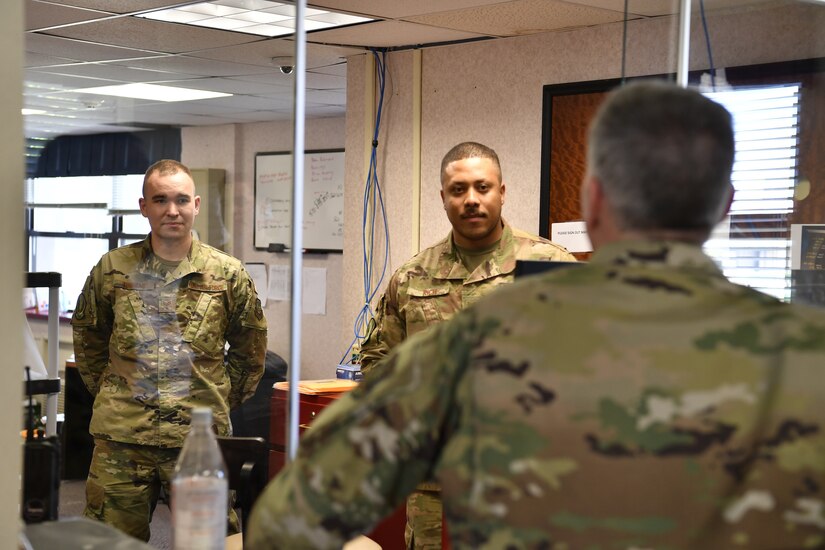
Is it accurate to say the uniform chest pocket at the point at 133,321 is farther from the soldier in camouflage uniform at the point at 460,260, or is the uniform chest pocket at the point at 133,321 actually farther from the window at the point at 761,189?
the window at the point at 761,189

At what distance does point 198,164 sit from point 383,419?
6.49 feet

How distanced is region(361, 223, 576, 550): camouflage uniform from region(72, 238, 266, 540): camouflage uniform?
43cm

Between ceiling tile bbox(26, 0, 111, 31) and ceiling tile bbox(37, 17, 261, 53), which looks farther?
ceiling tile bbox(37, 17, 261, 53)

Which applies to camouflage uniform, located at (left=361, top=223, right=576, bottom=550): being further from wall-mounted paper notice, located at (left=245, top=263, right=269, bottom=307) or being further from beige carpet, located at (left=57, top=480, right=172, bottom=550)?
beige carpet, located at (left=57, top=480, right=172, bottom=550)

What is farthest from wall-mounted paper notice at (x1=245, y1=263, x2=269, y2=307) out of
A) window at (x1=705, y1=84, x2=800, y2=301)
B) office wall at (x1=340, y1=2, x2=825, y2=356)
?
office wall at (x1=340, y1=2, x2=825, y2=356)

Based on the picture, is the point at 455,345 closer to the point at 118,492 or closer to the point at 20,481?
the point at 20,481

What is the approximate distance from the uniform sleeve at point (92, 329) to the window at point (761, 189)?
1658 millimetres

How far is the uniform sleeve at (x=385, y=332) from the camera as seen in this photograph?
3123mm

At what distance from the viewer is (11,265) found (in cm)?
157

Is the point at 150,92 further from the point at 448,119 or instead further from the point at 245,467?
the point at 448,119

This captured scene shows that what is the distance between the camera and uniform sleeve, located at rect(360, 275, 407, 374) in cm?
312

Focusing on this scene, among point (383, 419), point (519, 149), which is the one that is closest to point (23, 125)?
point (383, 419)

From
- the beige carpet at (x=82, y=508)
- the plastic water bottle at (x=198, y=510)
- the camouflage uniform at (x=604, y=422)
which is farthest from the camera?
the beige carpet at (x=82, y=508)

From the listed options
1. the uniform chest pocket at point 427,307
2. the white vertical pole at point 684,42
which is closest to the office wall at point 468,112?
the white vertical pole at point 684,42
